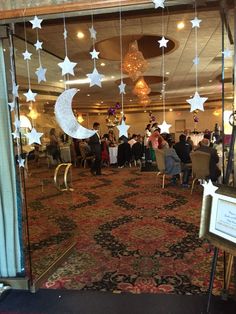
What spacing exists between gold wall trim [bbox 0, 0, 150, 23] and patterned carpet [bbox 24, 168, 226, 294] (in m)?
1.47

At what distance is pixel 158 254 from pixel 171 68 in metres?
5.56

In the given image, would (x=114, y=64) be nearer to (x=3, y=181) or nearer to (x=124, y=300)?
(x=3, y=181)

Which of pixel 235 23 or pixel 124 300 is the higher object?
pixel 235 23

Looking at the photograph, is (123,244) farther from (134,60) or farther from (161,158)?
(161,158)

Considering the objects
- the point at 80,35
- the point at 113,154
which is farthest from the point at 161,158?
the point at 113,154

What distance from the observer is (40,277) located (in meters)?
2.62

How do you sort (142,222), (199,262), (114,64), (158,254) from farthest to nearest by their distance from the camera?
(114,64)
(142,222)
(158,254)
(199,262)

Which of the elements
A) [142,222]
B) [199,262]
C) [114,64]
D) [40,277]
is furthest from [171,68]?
[40,277]

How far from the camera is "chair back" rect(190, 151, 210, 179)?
18.3 feet

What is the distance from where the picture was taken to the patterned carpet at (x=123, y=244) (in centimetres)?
263

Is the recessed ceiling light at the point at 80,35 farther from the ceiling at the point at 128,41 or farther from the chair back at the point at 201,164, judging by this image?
the chair back at the point at 201,164

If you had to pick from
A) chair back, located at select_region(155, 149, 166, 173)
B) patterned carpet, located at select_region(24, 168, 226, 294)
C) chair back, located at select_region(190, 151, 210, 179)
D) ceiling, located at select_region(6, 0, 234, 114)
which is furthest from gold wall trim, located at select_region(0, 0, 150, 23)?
chair back, located at select_region(155, 149, 166, 173)

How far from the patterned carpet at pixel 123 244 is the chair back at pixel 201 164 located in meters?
0.67

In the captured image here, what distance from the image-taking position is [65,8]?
221cm
